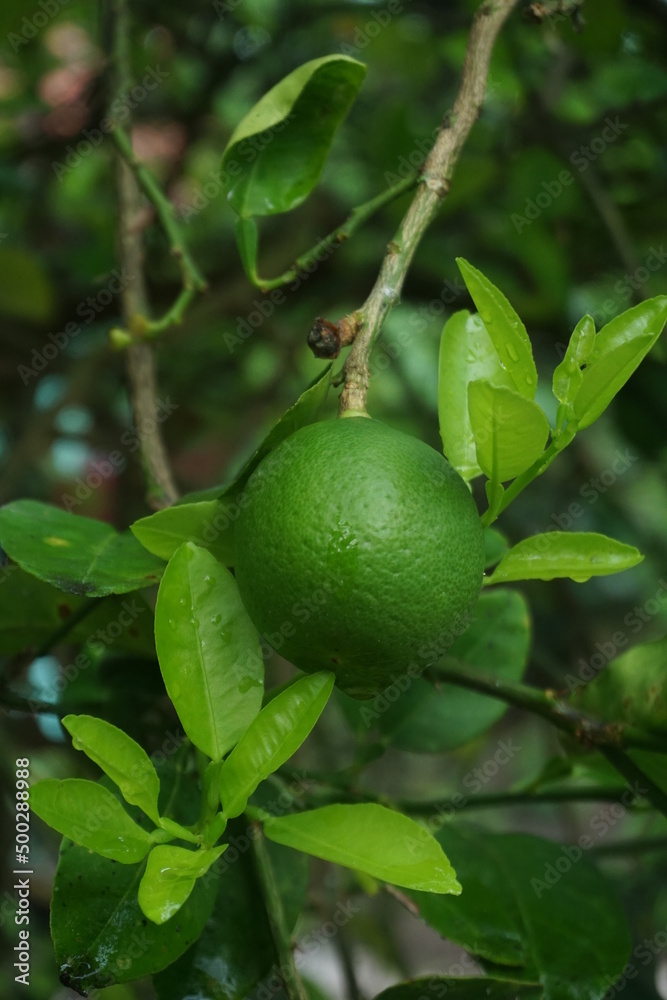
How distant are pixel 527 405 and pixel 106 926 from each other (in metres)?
0.39

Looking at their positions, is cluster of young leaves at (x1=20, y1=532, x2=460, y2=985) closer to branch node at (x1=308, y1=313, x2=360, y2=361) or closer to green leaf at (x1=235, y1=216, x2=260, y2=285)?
branch node at (x1=308, y1=313, x2=360, y2=361)

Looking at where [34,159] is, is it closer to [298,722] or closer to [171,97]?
[171,97]

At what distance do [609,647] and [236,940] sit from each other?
3.36 feet

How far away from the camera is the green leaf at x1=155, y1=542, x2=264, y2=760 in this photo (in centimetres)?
48

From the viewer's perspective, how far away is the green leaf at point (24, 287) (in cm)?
148

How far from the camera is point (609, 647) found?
1.51 meters

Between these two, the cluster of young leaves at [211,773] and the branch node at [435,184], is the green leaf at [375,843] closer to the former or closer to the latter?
the cluster of young leaves at [211,773]

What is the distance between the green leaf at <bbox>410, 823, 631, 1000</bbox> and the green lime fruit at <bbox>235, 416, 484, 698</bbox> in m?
0.28

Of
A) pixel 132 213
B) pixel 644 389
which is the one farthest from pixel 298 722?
pixel 644 389

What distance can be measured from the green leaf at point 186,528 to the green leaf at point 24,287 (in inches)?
42.4

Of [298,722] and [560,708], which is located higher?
[298,722]

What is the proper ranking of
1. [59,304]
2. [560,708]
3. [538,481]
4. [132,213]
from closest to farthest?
[560,708], [132,213], [59,304], [538,481]

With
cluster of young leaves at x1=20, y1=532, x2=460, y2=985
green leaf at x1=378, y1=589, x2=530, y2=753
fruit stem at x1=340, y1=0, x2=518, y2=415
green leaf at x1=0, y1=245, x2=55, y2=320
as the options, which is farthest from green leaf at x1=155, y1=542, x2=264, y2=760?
green leaf at x1=0, y1=245, x2=55, y2=320

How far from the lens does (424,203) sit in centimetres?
57
